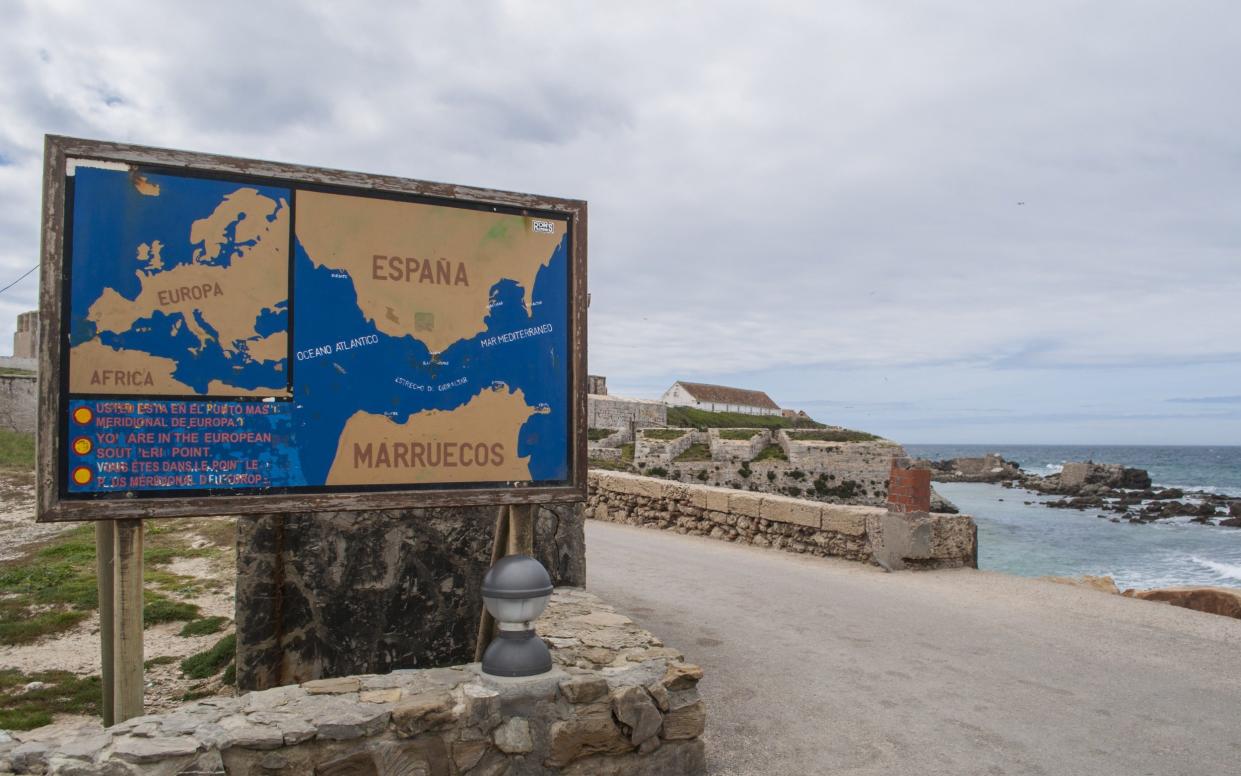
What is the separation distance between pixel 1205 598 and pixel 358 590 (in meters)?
8.20

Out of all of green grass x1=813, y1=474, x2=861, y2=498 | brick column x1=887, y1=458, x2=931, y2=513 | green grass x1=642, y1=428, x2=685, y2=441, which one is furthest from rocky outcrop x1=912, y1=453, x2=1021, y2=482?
brick column x1=887, y1=458, x2=931, y2=513

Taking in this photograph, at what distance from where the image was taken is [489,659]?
361cm

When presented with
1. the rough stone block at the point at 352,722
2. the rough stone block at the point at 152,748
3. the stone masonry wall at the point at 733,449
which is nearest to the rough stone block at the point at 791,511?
the rough stone block at the point at 352,722

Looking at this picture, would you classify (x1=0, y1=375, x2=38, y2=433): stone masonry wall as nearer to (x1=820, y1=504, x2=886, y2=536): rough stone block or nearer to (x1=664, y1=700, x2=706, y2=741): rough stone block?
(x1=820, y1=504, x2=886, y2=536): rough stone block

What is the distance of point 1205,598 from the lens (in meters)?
7.62

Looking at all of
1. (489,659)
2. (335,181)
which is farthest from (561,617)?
(335,181)

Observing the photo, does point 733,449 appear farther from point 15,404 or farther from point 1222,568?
point 15,404

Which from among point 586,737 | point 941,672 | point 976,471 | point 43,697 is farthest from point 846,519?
point 976,471

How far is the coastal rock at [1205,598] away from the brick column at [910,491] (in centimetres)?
239

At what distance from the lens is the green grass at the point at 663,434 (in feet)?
129

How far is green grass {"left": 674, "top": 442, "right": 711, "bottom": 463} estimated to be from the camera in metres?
37.8

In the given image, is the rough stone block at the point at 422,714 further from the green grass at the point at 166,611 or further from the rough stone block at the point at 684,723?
the green grass at the point at 166,611

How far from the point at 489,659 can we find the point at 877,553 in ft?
22.9

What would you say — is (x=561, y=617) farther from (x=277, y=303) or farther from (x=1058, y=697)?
(x=1058, y=697)
